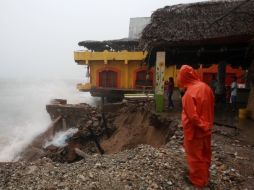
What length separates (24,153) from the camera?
15.1 m

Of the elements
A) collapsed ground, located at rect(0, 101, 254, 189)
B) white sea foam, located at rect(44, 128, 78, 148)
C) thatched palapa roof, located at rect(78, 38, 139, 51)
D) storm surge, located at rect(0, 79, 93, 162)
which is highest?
thatched palapa roof, located at rect(78, 38, 139, 51)

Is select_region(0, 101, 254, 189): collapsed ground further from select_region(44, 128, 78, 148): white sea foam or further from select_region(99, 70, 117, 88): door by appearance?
select_region(99, 70, 117, 88): door

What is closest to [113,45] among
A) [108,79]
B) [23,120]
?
[108,79]

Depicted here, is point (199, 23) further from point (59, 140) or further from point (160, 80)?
point (59, 140)

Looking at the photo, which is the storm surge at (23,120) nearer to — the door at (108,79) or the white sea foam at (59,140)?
the white sea foam at (59,140)

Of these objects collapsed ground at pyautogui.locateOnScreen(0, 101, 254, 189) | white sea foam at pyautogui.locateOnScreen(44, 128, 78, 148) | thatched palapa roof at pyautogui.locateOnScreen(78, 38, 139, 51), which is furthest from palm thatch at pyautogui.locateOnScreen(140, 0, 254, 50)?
thatched palapa roof at pyautogui.locateOnScreen(78, 38, 139, 51)

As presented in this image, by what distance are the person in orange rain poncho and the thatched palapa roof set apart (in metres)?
21.8

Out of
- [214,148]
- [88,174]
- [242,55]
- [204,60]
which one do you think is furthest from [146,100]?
[88,174]

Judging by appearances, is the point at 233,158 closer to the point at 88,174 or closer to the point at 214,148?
the point at 214,148

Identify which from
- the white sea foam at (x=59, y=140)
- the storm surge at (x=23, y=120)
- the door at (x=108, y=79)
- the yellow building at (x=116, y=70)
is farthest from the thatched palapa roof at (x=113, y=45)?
the white sea foam at (x=59, y=140)

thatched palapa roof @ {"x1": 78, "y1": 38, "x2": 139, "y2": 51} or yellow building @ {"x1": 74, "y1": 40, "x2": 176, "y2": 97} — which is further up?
thatched palapa roof @ {"x1": 78, "y1": 38, "x2": 139, "y2": 51}

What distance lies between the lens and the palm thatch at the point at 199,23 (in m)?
12.4

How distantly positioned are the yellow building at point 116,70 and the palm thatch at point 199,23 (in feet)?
39.7

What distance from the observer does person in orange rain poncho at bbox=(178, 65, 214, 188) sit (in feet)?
17.0
